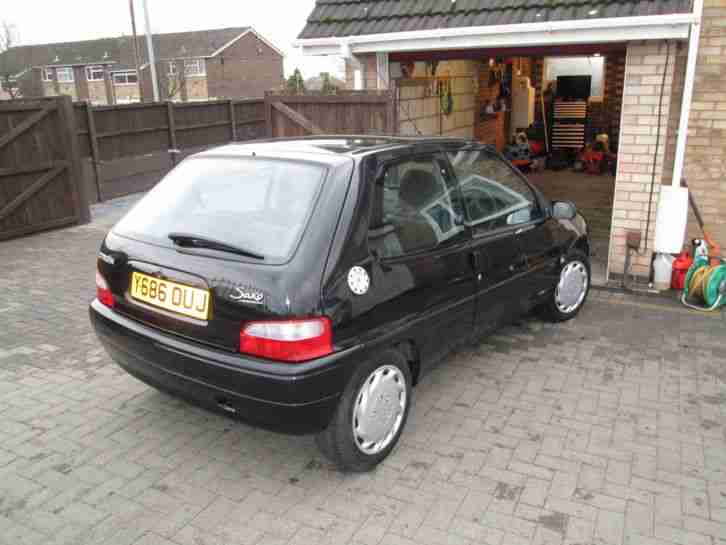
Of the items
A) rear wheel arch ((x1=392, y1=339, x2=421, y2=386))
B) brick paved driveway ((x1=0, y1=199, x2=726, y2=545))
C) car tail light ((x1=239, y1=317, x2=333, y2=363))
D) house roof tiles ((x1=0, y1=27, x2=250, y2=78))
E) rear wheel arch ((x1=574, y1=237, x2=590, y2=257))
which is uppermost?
house roof tiles ((x1=0, y1=27, x2=250, y2=78))

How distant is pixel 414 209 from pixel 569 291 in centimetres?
236

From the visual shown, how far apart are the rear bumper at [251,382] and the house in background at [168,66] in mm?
49015

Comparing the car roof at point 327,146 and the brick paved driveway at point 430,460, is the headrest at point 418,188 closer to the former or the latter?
the car roof at point 327,146

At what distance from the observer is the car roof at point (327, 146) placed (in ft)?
11.3

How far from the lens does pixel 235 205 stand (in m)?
3.32

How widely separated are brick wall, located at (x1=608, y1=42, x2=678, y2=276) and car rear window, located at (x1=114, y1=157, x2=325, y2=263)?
397 cm

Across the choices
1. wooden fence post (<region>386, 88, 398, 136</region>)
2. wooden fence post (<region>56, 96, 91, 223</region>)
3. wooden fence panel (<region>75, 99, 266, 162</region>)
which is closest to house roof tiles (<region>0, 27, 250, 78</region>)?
wooden fence panel (<region>75, 99, 266, 162</region>)

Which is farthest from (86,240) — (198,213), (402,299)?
(402,299)

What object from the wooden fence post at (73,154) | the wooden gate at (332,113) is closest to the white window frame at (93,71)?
the wooden fence post at (73,154)

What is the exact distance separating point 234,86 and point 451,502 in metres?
54.5

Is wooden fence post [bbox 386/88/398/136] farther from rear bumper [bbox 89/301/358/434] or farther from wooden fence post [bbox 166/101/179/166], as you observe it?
wooden fence post [bbox 166/101/179/166]

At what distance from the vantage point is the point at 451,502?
308 cm

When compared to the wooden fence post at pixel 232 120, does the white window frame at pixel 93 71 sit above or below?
above

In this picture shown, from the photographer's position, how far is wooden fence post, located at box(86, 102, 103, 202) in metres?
11.6
